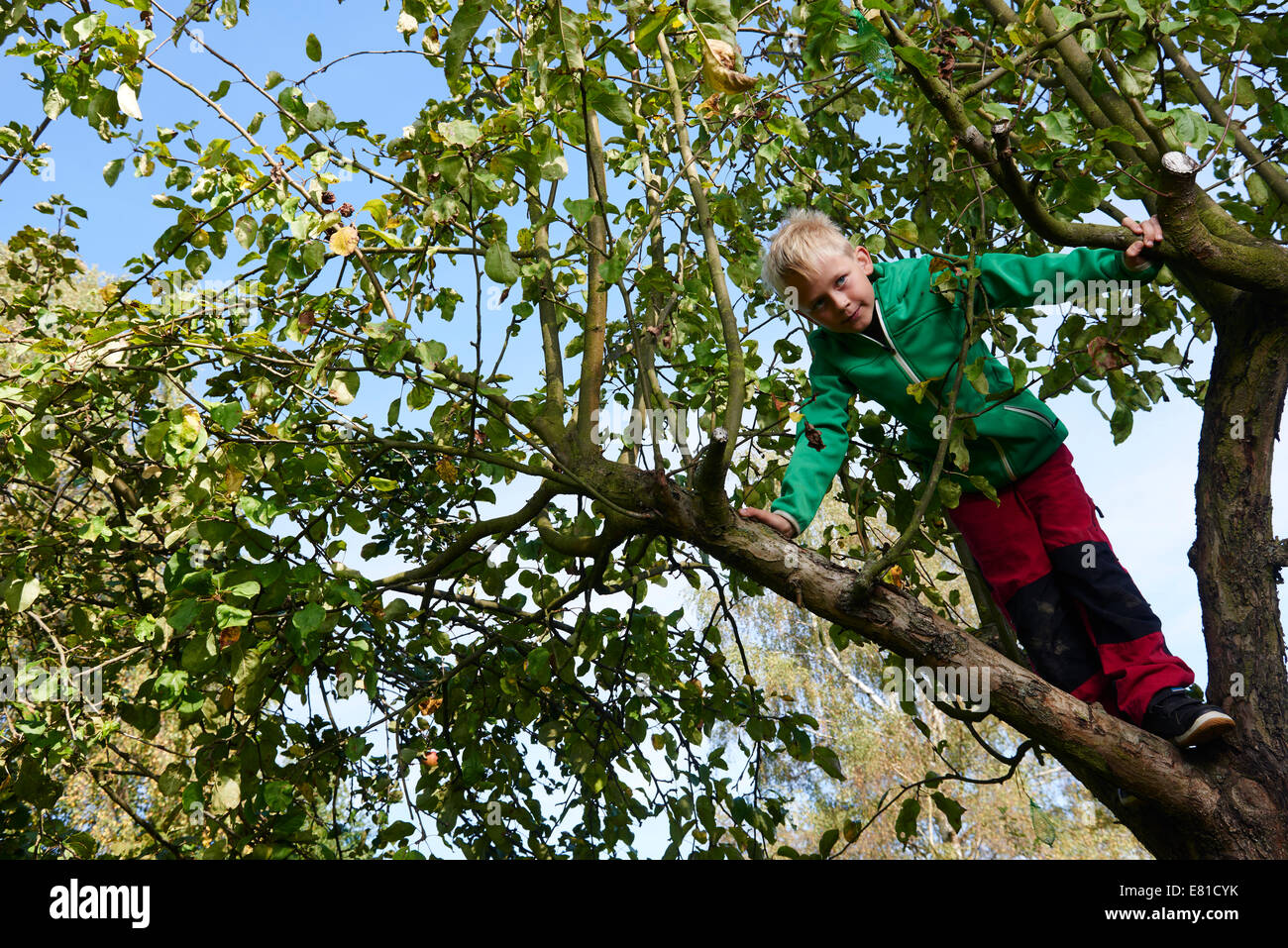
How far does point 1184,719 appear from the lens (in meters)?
2.34

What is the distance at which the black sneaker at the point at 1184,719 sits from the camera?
2.27m

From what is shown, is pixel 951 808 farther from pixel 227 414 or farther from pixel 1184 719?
pixel 227 414

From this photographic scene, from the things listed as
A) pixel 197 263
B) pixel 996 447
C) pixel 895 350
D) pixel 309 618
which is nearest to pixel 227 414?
pixel 309 618

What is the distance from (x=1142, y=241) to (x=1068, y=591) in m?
0.98

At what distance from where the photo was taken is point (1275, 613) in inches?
100.0

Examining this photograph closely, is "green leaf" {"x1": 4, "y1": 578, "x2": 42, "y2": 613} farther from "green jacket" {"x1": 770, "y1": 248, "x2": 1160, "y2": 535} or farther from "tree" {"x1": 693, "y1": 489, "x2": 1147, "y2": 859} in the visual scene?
"tree" {"x1": 693, "y1": 489, "x2": 1147, "y2": 859}

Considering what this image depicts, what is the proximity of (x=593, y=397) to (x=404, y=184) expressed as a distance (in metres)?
0.84

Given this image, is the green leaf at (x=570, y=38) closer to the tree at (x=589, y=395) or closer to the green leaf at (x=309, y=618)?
the tree at (x=589, y=395)

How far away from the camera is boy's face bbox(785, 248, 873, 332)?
2.74m

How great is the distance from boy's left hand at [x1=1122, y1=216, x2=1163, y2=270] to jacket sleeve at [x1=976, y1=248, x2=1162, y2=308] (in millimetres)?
27

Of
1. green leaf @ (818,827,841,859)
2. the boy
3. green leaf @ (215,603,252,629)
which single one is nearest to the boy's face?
the boy

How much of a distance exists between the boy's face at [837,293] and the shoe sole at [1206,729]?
4.44ft

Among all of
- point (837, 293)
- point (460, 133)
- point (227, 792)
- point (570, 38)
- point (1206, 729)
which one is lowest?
point (1206, 729)

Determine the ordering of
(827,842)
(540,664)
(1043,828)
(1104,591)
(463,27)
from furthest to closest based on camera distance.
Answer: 1. (540,664)
2. (827,842)
3. (1104,591)
4. (1043,828)
5. (463,27)
